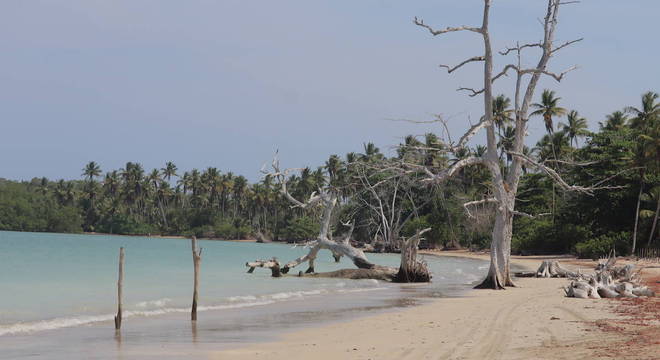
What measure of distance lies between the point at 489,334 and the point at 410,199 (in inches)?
1484

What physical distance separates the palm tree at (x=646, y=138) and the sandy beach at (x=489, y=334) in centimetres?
2538

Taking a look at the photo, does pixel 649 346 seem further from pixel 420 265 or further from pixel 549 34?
pixel 420 265

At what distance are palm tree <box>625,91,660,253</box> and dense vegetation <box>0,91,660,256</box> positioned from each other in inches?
3.3

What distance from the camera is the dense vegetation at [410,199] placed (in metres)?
47.8

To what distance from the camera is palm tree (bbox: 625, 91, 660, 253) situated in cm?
4406

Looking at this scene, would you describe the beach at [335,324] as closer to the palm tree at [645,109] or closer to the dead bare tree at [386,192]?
the dead bare tree at [386,192]

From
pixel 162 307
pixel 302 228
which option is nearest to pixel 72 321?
pixel 162 307

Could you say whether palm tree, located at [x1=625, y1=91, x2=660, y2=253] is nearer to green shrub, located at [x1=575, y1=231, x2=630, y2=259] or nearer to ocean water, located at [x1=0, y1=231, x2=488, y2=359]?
green shrub, located at [x1=575, y1=231, x2=630, y2=259]

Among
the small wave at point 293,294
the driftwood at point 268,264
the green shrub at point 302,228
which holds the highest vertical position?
the green shrub at point 302,228

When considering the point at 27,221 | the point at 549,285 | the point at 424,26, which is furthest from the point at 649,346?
the point at 27,221

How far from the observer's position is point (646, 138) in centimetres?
4478

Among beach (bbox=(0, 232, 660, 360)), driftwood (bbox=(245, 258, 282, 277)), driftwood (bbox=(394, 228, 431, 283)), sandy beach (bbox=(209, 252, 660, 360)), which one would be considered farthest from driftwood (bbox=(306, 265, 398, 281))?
sandy beach (bbox=(209, 252, 660, 360))

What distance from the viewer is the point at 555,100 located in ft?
246

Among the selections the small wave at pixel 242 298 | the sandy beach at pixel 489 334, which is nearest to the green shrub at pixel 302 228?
the small wave at pixel 242 298
